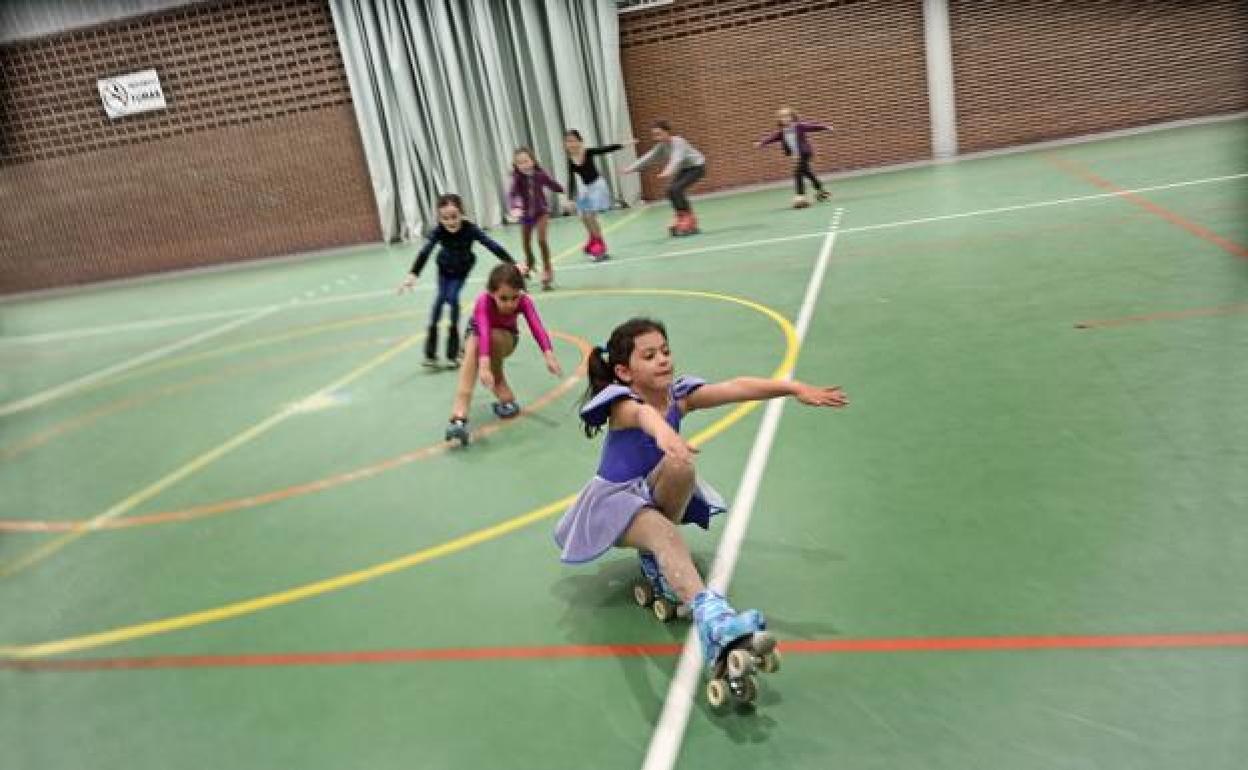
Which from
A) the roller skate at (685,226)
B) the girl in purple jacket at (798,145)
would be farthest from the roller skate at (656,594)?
the girl in purple jacket at (798,145)

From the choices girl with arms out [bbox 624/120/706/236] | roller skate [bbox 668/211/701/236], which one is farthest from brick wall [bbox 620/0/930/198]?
roller skate [bbox 668/211/701/236]

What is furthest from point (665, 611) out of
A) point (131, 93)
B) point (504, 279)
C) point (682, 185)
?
point (131, 93)

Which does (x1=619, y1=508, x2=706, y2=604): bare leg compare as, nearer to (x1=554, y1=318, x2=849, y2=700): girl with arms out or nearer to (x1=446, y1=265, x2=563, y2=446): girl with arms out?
(x1=554, y1=318, x2=849, y2=700): girl with arms out

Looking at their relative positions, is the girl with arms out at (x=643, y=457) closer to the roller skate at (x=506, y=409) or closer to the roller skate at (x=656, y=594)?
the roller skate at (x=656, y=594)

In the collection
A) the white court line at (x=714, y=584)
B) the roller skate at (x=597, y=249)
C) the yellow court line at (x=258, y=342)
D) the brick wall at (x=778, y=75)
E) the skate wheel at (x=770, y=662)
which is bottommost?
the white court line at (x=714, y=584)

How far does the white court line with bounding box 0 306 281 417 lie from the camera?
746 centimetres

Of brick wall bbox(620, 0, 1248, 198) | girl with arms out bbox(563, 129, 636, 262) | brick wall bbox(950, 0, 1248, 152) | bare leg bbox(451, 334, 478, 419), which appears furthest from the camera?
brick wall bbox(620, 0, 1248, 198)

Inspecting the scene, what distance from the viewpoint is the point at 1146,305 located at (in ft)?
17.1

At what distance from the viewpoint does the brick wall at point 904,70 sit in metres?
14.0

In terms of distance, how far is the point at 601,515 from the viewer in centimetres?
280

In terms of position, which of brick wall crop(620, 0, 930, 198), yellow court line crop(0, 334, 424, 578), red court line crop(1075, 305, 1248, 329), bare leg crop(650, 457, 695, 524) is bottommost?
red court line crop(1075, 305, 1248, 329)

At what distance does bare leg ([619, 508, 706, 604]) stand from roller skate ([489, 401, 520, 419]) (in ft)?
8.20

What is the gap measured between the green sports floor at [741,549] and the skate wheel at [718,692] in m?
0.05

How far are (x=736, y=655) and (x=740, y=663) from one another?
0.02m
